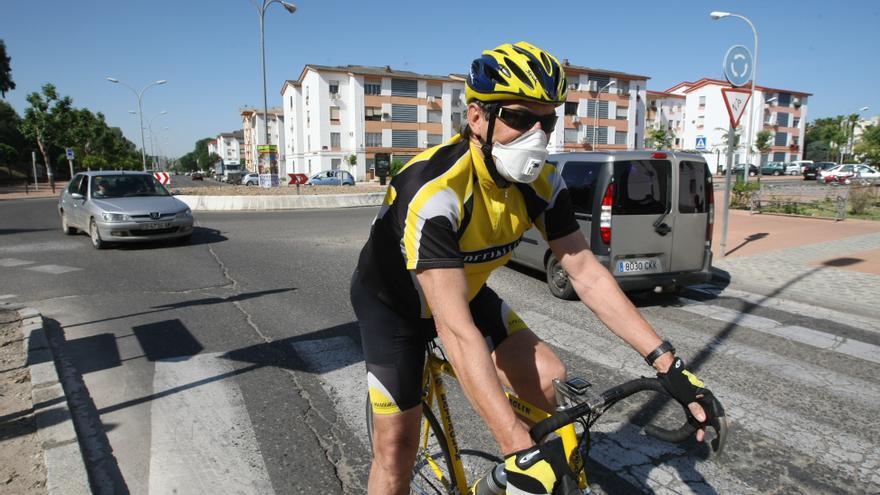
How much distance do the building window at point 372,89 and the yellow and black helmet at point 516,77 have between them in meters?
69.3

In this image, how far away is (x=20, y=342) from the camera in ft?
16.5

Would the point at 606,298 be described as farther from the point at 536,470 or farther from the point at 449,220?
the point at 536,470

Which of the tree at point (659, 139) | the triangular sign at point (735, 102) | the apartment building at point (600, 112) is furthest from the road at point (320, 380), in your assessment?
the tree at point (659, 139)

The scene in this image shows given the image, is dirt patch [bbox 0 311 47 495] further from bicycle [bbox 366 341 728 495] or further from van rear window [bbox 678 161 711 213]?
van rear window [bbox 678 161 711 213]

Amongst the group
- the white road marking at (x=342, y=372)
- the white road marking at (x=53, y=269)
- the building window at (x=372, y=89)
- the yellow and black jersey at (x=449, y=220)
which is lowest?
the white road marking at (x=342, y=372)

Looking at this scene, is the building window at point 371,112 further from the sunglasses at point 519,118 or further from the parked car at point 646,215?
the sunglasses at point 519,118

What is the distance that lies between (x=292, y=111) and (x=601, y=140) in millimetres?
44883

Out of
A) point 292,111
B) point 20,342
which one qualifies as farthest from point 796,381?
point 292,111

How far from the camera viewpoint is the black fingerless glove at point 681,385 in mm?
1609

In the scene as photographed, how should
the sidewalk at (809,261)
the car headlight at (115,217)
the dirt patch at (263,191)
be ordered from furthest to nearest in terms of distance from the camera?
the dirt patch at (263,191)
the car headlight at (115,217)
the sidewalk at (809,261)

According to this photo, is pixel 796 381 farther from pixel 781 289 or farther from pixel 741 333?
pixel 781 289

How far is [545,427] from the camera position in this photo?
1.44m

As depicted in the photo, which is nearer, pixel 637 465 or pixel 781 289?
pixel 637 465

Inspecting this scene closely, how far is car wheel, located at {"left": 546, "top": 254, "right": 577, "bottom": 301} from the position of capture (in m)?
6.95
